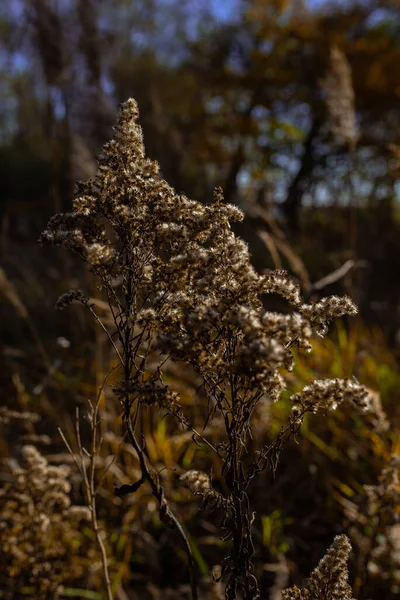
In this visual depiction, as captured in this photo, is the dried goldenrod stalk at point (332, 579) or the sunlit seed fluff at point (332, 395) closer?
the sunlit seed fluff at point (332, 395)

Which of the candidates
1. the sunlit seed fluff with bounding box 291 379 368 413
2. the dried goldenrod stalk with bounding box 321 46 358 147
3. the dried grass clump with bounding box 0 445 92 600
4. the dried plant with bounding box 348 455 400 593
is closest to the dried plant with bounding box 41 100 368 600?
the sunlit seed fluff with bounding box 291 379 368 413

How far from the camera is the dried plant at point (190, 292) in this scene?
1.17 metres

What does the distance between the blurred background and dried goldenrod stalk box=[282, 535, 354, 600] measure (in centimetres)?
83

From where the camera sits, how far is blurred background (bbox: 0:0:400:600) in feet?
9.36

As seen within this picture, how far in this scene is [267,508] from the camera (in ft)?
9.80

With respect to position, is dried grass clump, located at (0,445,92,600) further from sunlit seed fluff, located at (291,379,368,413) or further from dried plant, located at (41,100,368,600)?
sunlit seed fluff, located at (291,379,368,413)

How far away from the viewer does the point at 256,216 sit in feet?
12.9

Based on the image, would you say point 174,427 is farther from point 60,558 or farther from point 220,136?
point 220,136

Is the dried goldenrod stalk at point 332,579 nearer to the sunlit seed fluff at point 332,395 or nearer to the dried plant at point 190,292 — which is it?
the dried plant at point 190,292

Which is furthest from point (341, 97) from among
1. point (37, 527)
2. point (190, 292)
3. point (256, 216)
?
point (37, 527)

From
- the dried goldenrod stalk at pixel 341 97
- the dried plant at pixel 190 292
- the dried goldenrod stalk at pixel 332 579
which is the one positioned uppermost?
the dried goldenrod stalk at pixel 341 97

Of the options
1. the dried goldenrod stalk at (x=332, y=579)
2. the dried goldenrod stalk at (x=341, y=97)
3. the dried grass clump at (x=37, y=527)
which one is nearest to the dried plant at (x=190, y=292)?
the dried goldenrod stalk at (x=332, y=579)

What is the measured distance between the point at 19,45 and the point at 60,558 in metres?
3.55

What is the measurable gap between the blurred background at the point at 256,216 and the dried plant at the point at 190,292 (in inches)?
39.5
